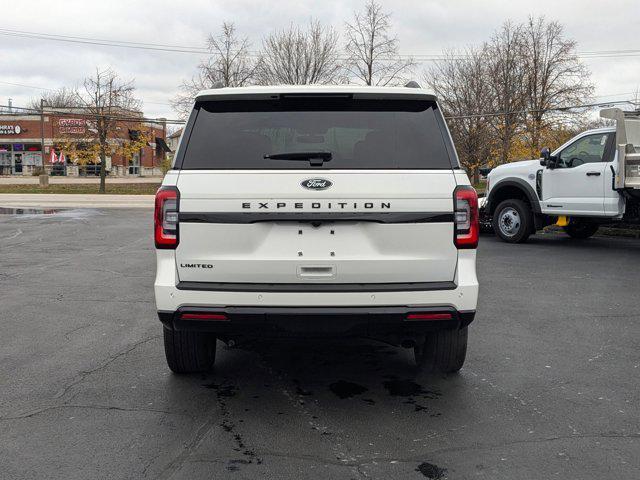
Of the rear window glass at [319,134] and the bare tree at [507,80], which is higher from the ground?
the bare tree at [507,80]

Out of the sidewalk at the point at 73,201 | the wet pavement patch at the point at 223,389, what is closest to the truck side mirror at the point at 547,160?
the wet pavement patch at the point at 223,389

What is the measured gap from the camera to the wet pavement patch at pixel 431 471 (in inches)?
125

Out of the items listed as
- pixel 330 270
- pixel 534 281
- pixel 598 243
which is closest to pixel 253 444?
pixel 330 270

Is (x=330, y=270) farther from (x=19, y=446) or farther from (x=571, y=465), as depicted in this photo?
(x=19, y=446)

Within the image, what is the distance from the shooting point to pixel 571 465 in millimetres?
3318

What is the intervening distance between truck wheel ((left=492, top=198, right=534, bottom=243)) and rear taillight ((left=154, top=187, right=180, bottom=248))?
1030 centimetres

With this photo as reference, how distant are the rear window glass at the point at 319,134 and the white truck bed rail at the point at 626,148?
303 inches

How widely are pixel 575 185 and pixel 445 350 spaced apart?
844 cm

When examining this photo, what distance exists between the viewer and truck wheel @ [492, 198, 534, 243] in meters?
13.0

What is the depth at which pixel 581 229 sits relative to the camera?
14.3 m

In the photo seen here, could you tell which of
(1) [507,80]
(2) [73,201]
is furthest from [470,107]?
(2) [73,201]

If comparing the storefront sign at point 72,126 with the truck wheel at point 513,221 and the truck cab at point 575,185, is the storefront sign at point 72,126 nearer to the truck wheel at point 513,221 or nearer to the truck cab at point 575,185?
the truck wheel at point 513,221

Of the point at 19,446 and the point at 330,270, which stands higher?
the point at 330,270

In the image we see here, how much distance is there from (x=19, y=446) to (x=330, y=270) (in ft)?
A: 6.45
